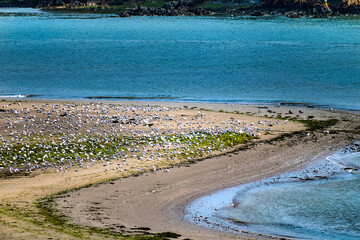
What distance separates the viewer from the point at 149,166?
20078 mm

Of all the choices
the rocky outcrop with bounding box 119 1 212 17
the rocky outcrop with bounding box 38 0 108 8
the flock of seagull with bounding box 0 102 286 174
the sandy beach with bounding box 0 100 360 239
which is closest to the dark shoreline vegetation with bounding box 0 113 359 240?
the sandy beach with bounding box 0 100 360 239

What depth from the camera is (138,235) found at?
1420 centimetres

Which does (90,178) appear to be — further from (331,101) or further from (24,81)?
(24,81)

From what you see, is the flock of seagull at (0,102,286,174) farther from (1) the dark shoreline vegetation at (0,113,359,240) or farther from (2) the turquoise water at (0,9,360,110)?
(2) the turquoise water at (0,9,360,110)

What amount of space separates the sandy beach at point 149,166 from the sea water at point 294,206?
2.04 feet

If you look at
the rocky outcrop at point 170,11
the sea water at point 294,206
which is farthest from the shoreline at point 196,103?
the rocky outcrop at point 170,11

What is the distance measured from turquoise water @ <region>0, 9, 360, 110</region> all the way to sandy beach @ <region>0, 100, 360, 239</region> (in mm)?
6791

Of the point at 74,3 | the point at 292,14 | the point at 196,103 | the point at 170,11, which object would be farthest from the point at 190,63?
the point at 74,3

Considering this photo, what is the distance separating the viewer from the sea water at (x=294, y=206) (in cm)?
1543

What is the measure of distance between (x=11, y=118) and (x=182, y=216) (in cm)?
1374

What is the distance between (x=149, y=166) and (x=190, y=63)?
115ft

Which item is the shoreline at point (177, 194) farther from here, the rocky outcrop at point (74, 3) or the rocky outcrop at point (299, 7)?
the rocky outcrop at point (74, 3)

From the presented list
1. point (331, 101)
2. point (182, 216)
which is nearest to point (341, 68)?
point (331, 101)

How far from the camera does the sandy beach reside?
50.0 feet
